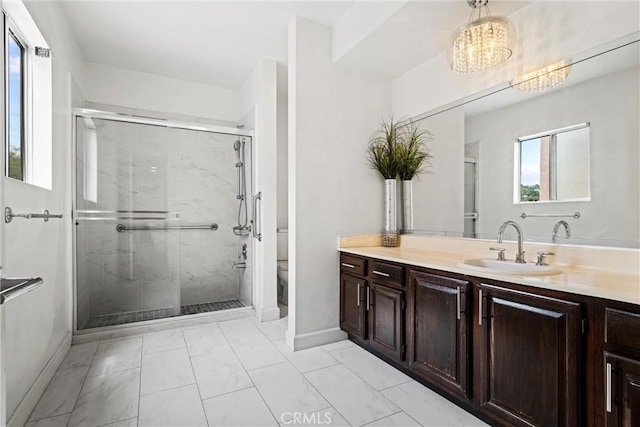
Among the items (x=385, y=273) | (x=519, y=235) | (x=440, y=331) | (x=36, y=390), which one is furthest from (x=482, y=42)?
(x=36, y=390)

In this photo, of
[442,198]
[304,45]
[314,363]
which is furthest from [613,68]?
[314,363]

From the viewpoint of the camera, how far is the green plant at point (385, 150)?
2.81m

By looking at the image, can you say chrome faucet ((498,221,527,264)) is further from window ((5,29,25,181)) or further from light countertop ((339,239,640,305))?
window ((5,29,25,181))

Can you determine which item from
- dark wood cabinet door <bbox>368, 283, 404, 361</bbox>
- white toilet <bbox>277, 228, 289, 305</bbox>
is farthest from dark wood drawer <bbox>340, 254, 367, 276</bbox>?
white toilet <bbox>277, 228, 289, 305</bbox>

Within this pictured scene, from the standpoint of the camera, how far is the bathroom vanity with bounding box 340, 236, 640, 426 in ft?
3.90

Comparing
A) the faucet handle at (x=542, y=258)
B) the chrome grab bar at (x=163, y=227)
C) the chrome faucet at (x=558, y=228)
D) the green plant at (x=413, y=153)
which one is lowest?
the faucet handle at (x=542, y=258)

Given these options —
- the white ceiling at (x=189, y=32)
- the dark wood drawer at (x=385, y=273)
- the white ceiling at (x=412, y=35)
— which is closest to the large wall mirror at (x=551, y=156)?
the white ceiling at (x=412, y=35)

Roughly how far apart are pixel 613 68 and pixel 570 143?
39 centimetres

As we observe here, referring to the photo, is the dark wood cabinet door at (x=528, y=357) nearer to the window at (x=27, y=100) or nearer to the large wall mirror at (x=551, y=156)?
the large wall mirror at (x=551, y=156)

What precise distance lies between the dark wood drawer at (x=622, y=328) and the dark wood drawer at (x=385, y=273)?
3.52 ft

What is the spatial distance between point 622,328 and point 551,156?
1085mm

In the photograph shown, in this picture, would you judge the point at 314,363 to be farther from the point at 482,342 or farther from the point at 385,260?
the point at 482,342

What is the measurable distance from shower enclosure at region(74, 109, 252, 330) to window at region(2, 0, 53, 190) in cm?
67

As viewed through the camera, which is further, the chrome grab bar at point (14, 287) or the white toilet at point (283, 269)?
the white toilet at point (283, 269)
